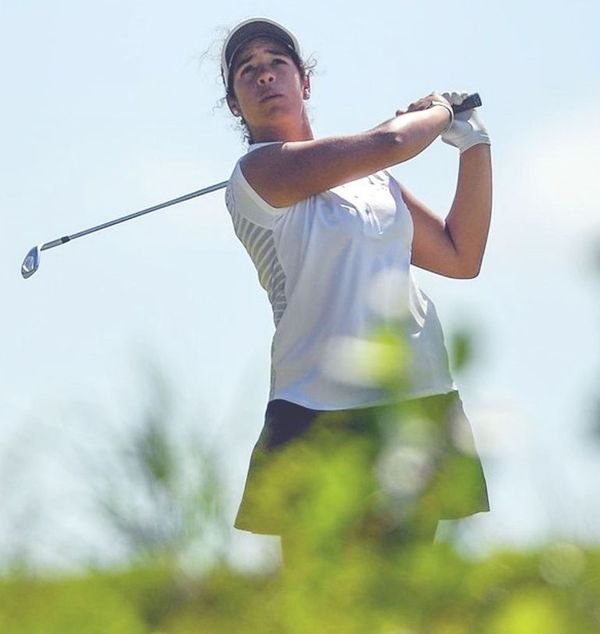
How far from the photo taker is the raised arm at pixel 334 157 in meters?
2.42

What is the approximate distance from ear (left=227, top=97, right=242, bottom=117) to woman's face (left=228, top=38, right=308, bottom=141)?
0.05 meters

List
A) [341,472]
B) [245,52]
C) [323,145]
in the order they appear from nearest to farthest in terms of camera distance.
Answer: [341,472] < [323,145] < [245,52]

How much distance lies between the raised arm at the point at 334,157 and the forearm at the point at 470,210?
273 mm

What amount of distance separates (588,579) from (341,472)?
9 cm

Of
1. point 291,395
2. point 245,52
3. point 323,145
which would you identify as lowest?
point 291,395

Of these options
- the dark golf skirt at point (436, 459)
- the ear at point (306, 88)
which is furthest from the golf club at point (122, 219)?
the dark golf skirt at point (436, 459)

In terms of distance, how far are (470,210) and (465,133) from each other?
0.15 metres

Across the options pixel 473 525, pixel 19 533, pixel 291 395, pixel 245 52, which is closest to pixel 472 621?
pixel 473 525

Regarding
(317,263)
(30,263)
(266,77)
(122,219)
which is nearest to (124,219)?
(122,219)

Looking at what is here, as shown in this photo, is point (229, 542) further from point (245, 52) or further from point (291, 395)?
point (245, 52)

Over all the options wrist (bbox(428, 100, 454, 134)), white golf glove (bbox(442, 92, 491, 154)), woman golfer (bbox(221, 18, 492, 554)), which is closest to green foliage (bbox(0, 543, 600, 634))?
woman golfer (bbox(221, 18, 492, 554))

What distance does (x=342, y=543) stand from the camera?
43 cm

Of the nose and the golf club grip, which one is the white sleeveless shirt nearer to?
the nose

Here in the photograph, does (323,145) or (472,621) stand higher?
(323,145)
